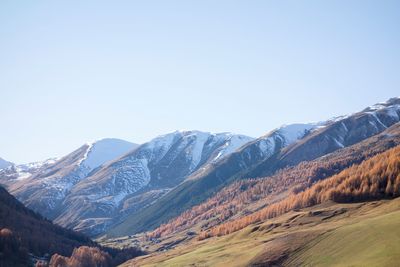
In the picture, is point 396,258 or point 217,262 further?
point 217,262

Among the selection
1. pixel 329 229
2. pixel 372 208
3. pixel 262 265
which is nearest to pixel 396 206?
pixel 372 208

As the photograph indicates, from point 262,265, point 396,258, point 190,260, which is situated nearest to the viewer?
point 396,258

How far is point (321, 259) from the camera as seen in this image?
134 metres

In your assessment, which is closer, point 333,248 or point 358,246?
point 358,246

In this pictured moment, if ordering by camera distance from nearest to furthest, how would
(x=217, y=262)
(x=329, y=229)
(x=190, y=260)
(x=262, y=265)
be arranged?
(x=262, y=265) < (x=329, y=229) < (x=217, y=262) < (x=190, y=260)

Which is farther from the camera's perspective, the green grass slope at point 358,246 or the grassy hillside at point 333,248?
the grassy hillside at point 333,248

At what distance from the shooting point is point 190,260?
190875 millimetres

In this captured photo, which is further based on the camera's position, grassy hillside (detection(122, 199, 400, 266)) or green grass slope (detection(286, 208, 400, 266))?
grassy hillside (detection(122, 199, 400, 266))

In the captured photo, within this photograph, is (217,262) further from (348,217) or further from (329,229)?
(348,217)

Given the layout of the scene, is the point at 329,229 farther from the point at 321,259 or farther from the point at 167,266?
the point at 167,266

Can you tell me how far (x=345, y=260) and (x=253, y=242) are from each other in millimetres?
70967

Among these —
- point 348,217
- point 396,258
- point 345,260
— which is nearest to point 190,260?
point 348,217

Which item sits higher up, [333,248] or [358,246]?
[358,246]

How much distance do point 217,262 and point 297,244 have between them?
3488 centimetres
